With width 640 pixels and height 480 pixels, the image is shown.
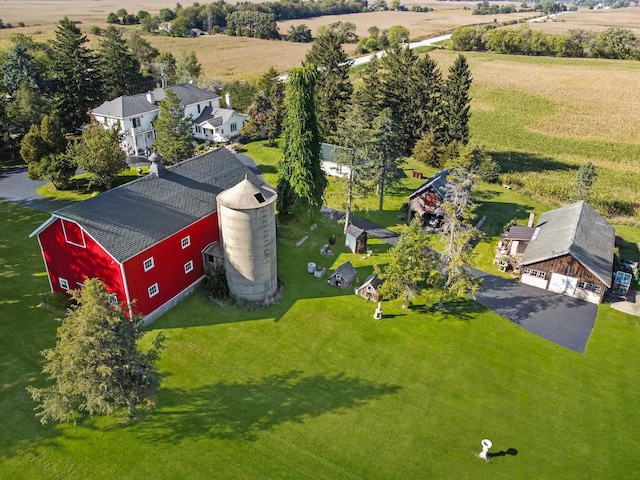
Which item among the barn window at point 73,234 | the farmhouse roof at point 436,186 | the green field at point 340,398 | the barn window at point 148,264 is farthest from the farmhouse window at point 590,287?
the barn window at point 73,234

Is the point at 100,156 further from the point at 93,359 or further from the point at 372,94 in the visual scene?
the point at 372,94

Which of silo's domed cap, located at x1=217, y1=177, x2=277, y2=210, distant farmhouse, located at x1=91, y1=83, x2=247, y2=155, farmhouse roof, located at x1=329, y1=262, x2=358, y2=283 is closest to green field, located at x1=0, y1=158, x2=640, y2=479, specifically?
farmhouse roof, located at x1=329, y1=262, x2=358, y2=283

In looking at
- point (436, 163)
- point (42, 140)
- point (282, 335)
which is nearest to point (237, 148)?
point (42, 140)

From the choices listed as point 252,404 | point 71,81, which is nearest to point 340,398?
point 252,404

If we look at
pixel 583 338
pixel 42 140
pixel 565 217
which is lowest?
pixel 583 338

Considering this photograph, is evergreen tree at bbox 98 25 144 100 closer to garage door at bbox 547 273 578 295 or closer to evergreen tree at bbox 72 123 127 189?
evergreen tree at bbox 72 123 127 189

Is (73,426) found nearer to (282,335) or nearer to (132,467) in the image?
(132,467)

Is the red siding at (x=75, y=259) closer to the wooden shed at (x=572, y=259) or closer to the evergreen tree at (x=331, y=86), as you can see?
the wooden shed at (x=572, y=259)
